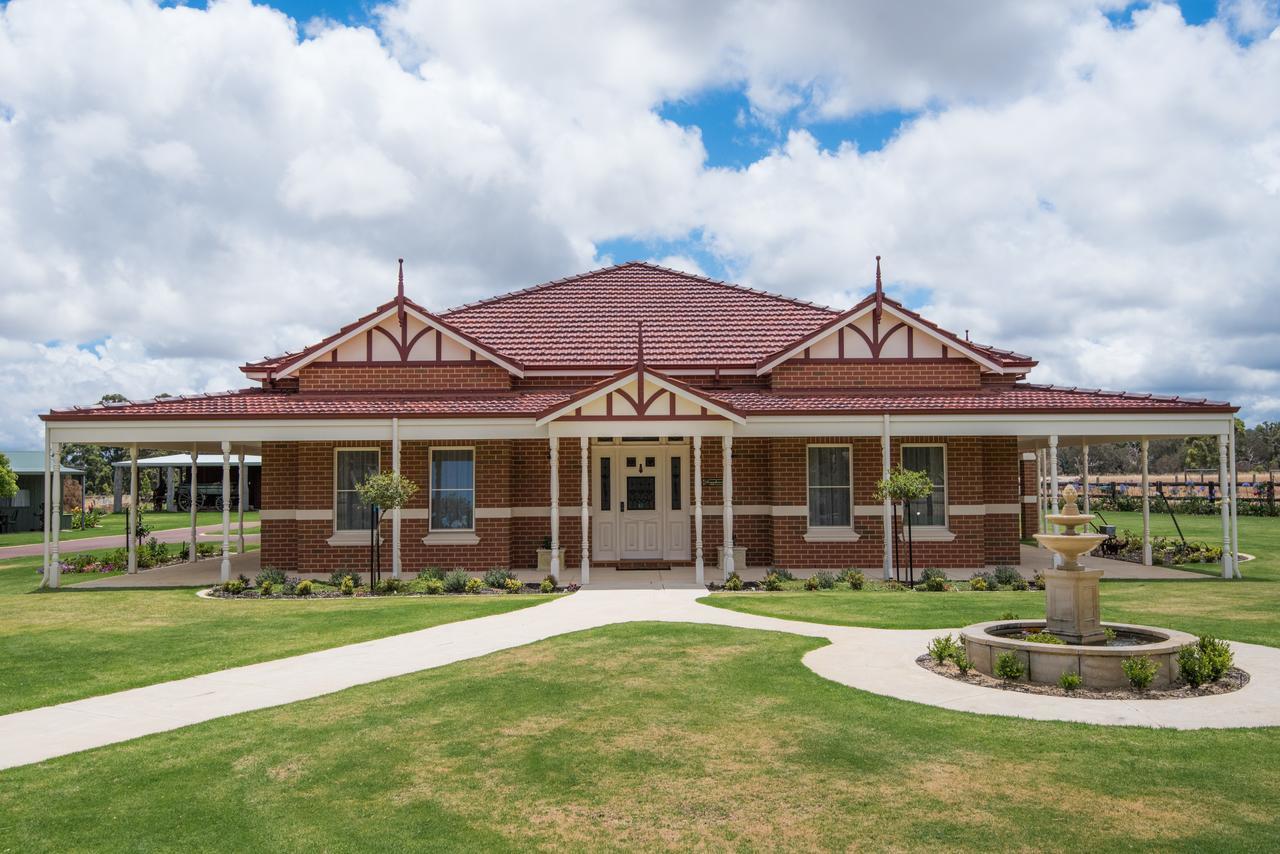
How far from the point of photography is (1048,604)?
9.99 metres

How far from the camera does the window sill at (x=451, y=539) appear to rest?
19062mm

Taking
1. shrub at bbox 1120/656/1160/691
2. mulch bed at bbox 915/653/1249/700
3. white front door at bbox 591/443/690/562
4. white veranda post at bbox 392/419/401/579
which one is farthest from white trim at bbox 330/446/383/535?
shrub at bbox 1120/656/1160/691

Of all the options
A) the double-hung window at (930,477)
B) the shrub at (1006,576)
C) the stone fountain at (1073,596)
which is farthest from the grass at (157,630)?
the double-hung window at (930,477)

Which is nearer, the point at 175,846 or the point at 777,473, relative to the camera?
the point at 175,846

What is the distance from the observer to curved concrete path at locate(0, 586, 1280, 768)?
7742 mm

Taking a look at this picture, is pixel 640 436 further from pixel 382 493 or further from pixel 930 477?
pixel 930 477

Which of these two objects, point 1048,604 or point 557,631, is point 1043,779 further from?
point 557,631

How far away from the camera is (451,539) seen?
62.6ft

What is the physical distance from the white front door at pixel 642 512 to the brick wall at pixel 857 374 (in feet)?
10.3

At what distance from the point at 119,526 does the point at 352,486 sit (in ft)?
80.7

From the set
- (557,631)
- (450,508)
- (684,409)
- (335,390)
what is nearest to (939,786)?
(557,631)

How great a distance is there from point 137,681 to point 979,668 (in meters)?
8.74

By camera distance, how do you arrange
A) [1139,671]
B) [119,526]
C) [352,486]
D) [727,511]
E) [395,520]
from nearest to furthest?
[1139,671], [727,511], [395,520], [352,486], [119,526]

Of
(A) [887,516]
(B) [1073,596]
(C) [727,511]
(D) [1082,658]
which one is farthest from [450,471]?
(D) [1082,658]
